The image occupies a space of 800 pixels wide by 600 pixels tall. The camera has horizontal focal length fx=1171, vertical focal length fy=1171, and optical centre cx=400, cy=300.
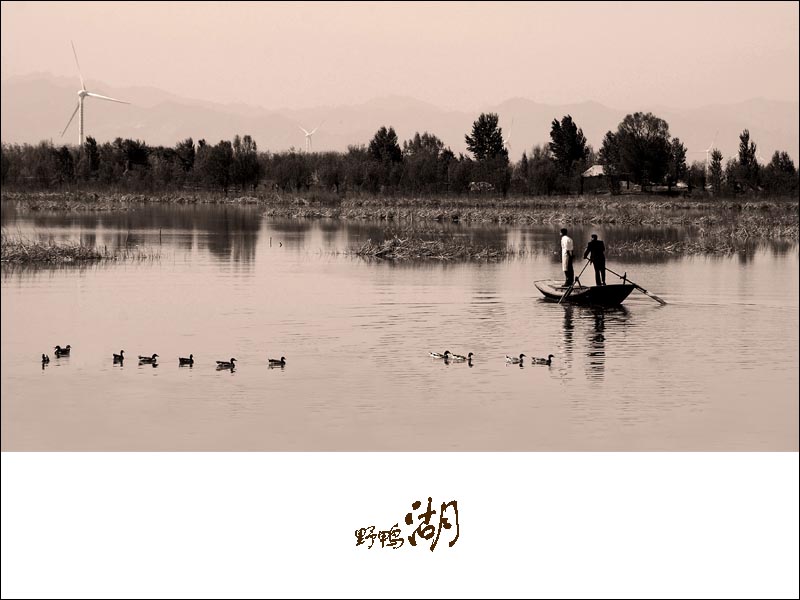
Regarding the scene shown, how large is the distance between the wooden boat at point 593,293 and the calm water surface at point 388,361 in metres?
0.47

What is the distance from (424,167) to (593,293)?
274ft

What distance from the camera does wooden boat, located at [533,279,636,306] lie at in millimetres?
33750

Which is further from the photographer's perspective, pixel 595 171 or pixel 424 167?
pixel 595 171

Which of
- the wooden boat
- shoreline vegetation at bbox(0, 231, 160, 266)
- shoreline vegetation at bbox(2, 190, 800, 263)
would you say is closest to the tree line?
shoreline vegetation at bbox(2, 190, 800, 263)

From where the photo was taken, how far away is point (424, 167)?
116188 millimetres

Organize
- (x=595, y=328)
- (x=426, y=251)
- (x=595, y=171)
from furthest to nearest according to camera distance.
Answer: (x=595, y=171) → (x=426, y=251) → (x=595, y=328)

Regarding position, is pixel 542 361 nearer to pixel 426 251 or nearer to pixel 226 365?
pixel 226 365

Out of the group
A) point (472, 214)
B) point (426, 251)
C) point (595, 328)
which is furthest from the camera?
point (472, 214)

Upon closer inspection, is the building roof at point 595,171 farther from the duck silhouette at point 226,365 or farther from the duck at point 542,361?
the duck silhouette at point 226,365

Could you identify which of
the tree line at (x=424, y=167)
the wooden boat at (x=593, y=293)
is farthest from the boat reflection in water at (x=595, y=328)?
the tree line at (x=424, y=167)

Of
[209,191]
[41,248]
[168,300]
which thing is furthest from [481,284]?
[209,191]

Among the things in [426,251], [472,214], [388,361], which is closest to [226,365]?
[388,361]

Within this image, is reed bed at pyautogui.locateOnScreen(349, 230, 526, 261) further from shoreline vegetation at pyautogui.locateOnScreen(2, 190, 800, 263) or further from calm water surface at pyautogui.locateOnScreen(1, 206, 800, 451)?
calm water surface at pyautogui.locateOnScreen(1, 206, 800, 451)

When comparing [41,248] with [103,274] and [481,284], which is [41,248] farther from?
[481,284]
